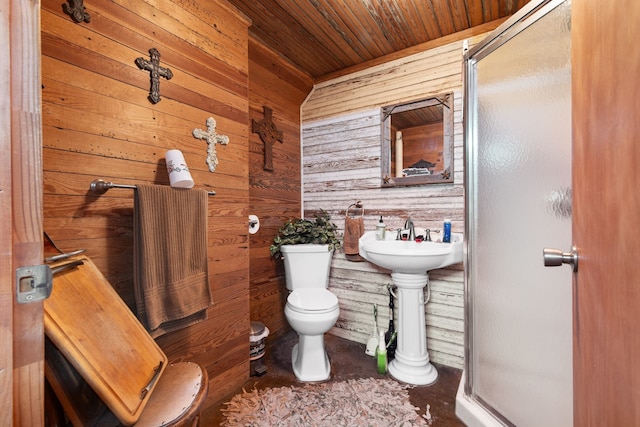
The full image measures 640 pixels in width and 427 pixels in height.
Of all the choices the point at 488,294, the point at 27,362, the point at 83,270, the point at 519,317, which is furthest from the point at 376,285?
the point at 27,362

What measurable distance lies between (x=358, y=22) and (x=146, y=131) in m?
1.57

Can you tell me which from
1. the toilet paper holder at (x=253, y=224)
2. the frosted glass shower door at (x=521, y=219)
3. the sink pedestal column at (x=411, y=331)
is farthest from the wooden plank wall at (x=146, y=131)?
the frosted glass shower door at (x=521, y=219)

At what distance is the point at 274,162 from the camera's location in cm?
242

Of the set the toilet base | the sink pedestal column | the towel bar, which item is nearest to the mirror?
the sink pedestal column

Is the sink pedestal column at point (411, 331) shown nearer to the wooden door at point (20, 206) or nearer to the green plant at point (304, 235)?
the green plant at point (304, 235)

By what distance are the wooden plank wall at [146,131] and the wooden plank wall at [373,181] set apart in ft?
3.09

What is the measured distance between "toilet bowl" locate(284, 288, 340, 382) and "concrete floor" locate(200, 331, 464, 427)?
0.26 feet

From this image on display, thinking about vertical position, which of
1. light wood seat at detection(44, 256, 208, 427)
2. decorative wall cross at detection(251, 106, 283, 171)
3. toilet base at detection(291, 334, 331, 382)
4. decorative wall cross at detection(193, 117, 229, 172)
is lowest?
toilet base at detection(291, 334, 331, 382)

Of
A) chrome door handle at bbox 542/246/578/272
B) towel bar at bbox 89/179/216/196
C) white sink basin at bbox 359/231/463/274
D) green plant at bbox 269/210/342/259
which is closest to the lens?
chrome door handle at bbox 542/246/578/272

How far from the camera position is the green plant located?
233 cm

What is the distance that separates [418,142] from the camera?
→ 2180mm

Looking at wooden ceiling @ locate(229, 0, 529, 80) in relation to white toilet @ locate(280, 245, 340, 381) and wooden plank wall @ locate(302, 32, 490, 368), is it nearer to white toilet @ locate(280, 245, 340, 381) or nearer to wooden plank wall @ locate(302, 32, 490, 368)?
wooden plank wall @ locate(302, 32, 490, 368)

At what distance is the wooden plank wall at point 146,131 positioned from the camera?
1080 millimetres

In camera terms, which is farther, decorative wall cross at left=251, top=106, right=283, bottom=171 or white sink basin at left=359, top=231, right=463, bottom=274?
decorative wall cross at left=251, top=106, right=283, bottom=171
